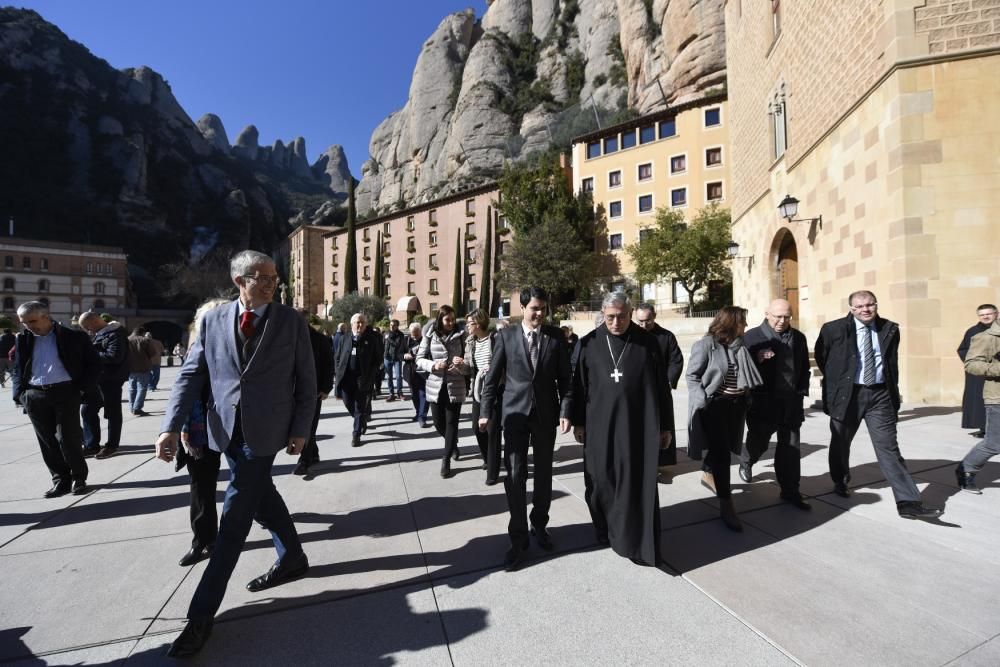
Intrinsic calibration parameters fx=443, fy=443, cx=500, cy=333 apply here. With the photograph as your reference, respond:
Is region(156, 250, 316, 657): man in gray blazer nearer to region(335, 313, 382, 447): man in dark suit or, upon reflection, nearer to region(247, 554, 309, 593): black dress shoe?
region(247, 554, 309, 593): black dress shoe

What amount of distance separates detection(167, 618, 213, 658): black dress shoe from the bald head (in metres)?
4.92

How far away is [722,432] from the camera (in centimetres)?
368

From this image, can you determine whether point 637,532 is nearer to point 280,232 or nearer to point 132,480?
point 132,480

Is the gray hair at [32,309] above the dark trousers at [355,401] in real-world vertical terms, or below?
above

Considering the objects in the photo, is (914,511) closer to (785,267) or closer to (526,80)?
(785,267)

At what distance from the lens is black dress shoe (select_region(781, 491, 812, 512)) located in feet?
12.3

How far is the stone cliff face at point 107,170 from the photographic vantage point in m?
60.5

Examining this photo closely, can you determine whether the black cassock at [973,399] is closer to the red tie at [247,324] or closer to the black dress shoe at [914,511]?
the black dress shoe at [914,511]

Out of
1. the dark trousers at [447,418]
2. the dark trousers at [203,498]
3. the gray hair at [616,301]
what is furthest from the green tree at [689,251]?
the dark trousers at [203,498]

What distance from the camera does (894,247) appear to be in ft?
27.7

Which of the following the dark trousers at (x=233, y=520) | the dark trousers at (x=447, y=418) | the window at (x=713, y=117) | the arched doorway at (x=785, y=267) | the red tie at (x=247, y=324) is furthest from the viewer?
the window at (x=713, y=117)

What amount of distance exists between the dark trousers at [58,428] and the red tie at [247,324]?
11.8 feet

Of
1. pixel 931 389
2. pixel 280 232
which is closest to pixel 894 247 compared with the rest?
pixel 931 389

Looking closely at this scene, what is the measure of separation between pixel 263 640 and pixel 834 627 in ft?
9.42
